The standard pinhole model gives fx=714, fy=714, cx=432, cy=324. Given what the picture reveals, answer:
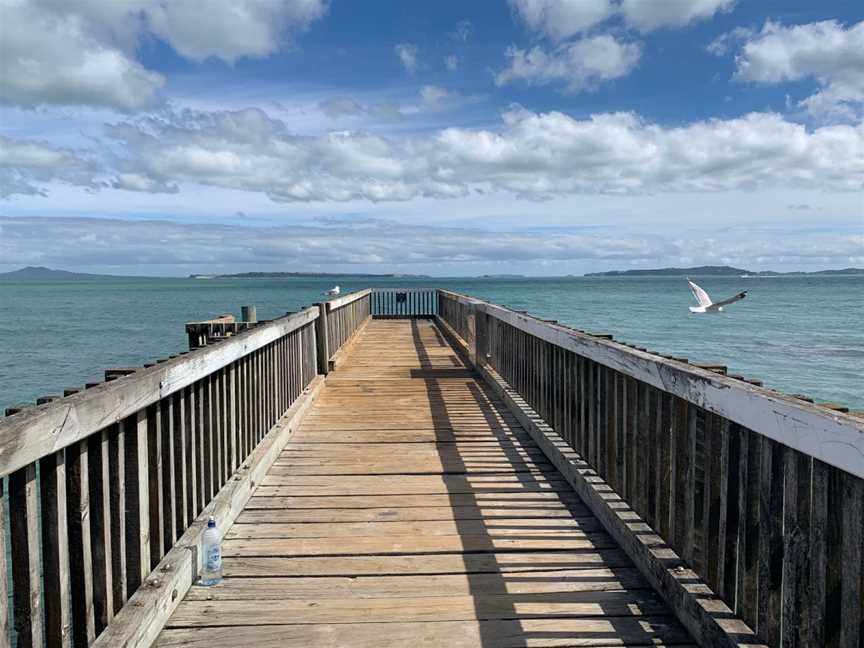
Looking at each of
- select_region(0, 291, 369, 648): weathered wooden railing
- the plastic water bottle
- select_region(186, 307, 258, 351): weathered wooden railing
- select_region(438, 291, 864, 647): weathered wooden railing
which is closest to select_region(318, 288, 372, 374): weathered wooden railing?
select_region(186, 307, 258, 351): weathered wooden railing

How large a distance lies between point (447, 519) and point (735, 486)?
6.25ft

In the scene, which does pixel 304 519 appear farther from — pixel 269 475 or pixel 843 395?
pixel 843 395

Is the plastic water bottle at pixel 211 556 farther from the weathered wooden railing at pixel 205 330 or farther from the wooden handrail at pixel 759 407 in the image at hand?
the weathered wooden railing at pixel 205 330

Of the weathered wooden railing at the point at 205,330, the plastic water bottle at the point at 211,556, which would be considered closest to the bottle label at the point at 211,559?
the plastic water bottle at the point at 211,556

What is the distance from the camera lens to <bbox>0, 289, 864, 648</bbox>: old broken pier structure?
2119mm

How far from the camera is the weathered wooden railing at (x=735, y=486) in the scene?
6.64 ft

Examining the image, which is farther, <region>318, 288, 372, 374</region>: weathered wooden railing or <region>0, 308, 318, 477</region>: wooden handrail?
<region>318, 288, 372, 374</region>: weathered wooden railing

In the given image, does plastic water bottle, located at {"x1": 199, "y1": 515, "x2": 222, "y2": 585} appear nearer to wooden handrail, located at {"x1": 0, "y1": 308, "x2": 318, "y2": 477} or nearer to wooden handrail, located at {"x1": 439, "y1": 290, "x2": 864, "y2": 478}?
wooden handrail, located at {"x1": 0, "y1": 308, "x2": 318, "y2": 477}

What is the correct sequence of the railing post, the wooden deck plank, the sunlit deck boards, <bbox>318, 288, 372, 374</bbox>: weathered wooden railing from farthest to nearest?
<bbox>318, 288, 372, 374</bbox>: weathered wooden railing, the railing post, the sunlit deck boards, the wooden deck plank

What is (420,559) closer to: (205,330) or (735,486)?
(735,486)

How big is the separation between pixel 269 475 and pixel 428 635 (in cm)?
249

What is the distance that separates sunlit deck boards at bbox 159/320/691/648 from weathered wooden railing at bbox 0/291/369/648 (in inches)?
8.7

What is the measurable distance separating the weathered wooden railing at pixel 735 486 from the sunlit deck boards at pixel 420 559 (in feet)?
0.79

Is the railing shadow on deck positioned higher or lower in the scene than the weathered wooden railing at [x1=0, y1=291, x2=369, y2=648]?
lower
